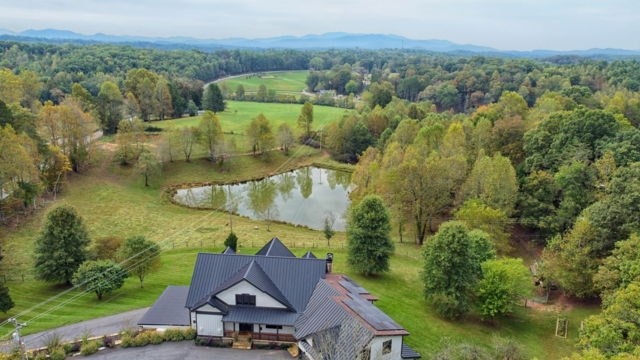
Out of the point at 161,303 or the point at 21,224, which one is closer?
the point at 161,303

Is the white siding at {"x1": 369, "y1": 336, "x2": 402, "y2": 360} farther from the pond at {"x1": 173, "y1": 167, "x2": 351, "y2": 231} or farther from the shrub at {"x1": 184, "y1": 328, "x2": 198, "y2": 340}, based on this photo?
the pond at {"x1": 173, "y1": 167, "x2": 351, "y2": 231}

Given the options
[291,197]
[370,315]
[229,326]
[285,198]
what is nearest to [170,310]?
[229,326]

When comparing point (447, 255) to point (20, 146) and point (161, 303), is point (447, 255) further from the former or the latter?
point (20, 146)

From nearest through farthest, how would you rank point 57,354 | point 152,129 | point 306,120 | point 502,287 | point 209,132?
1. point 57,354
2. point 502,287
3. point 209,132
4. point 152,129
5. point 306,120

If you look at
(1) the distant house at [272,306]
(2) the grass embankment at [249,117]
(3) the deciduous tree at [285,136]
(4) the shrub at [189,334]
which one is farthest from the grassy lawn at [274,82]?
(4) the shrub at [189,334]

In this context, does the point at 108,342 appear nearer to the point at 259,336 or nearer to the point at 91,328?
the point at 91,328

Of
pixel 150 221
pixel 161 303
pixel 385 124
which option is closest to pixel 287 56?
pixel 385 124
